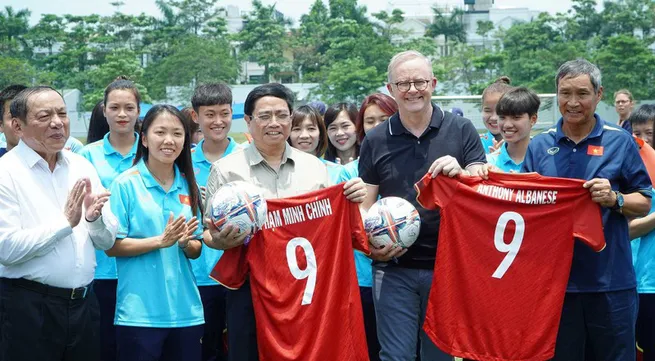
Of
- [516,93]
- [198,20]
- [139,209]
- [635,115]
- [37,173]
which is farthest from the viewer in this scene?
[198,20]

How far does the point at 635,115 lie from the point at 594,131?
315 cm

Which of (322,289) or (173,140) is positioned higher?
(173,140)

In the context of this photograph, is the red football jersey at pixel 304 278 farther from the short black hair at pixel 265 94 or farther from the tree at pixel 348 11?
the tree at pixel 348 11

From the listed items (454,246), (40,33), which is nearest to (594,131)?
(454,246)

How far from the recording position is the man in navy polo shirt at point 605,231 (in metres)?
5.19

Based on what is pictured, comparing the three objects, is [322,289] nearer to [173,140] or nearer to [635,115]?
[173,140]

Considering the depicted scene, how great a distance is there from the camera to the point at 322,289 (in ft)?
17.2

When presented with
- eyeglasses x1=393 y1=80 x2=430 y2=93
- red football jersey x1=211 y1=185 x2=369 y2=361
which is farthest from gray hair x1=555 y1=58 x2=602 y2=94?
red football jersey x1=211 y1=185 x2=369 y2=361

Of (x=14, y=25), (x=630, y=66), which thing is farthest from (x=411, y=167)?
(x=14, y=25)

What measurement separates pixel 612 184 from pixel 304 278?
85.3 inches

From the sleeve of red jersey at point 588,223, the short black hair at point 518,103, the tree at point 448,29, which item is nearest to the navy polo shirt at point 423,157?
the sleeve of red jersey at point 588,223

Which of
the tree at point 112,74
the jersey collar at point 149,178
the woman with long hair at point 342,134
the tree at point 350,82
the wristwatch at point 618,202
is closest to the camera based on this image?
the wristwatch at point 618,202

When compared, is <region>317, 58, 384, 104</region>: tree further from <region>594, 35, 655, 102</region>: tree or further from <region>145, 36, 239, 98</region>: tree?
<region>594, 35, 655, 102</region>: tree

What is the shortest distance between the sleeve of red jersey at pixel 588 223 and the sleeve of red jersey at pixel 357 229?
1387 mm
